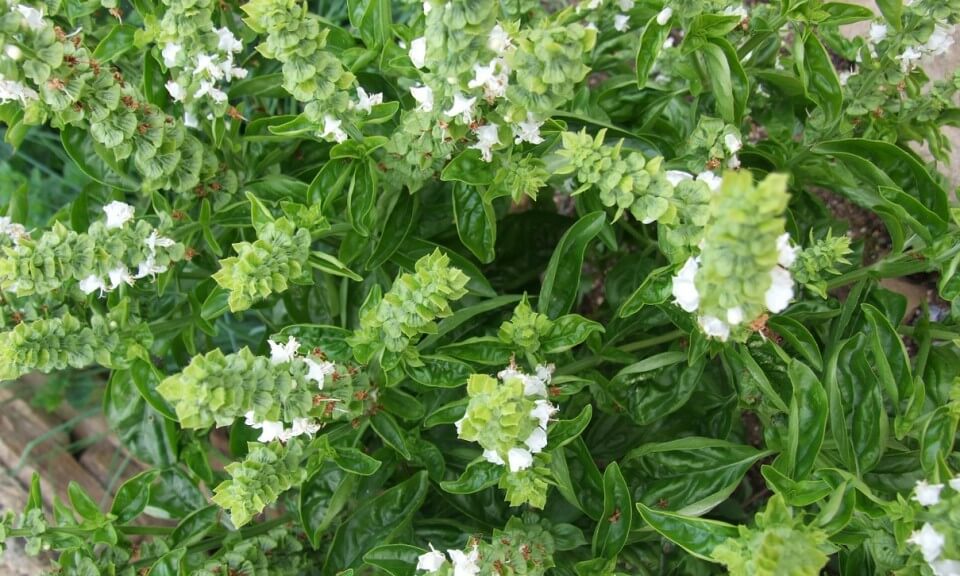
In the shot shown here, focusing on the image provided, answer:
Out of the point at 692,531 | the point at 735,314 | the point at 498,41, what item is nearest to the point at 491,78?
the point at 498,41

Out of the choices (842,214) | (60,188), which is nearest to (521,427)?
(842,214)

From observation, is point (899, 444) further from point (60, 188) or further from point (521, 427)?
point (60, 188)

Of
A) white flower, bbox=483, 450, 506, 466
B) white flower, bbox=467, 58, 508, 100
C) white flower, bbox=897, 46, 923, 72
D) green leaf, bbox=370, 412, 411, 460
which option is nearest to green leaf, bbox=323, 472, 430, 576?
green leaf, bbox=370, 412, 411, 460

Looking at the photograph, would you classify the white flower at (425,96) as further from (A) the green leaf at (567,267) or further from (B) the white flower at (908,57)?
(B) the white flower at (908,57)

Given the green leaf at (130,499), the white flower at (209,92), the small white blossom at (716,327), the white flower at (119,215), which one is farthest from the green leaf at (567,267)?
A: the green leaf at (130,499)

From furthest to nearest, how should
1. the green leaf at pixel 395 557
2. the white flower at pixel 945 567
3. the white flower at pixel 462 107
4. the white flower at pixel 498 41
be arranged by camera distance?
the green leaf at pixel 395 557
the white flower at pixel 462 107
the white flower at pixel 498 41
the white flower at pixel 945 567

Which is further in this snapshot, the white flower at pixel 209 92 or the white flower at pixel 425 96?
the white flower at pixel 209 92
